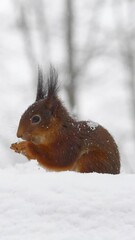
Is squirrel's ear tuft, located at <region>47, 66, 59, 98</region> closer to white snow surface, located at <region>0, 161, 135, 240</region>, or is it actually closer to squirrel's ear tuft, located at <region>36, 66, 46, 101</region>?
squirrel's ear tuft, located at <region>36, 66, 46, 101</region>

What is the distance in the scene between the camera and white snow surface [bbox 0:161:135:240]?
164 centimetres

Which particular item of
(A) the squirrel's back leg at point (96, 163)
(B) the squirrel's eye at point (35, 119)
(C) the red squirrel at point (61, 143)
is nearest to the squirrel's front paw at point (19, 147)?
(C) the red squirrel at point (61, 143)

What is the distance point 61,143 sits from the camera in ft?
9.67

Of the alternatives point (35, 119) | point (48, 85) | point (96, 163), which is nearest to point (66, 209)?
point (96, 163)

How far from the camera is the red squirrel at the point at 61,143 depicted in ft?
9.44

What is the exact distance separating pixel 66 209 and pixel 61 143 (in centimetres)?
123

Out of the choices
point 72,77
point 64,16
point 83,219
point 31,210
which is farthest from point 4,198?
point 64,16

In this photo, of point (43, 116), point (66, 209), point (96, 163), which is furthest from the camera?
point (43, 116)

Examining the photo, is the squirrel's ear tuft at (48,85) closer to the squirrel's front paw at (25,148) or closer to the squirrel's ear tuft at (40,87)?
the squirrel's ear tuft at (40,87)

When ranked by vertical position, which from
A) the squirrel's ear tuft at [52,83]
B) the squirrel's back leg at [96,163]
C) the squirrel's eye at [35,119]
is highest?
the squirrel's ear tuft at [52,83]

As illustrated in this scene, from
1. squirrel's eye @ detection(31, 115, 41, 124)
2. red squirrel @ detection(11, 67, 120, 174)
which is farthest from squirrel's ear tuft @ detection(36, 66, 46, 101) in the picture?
squirrel's eye @ detection(31, 115, 41, 124)

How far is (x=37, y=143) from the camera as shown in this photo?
2.92 metres

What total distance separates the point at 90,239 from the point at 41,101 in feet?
4.88

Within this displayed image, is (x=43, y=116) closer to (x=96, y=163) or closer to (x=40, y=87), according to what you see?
(x=40, y=87)
